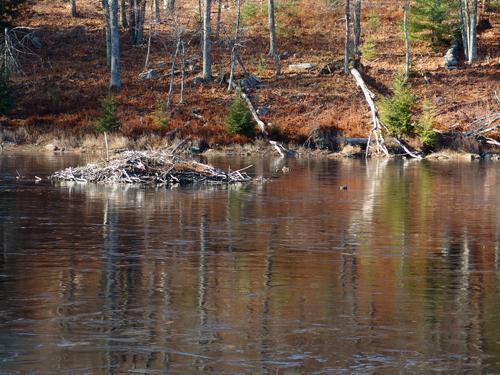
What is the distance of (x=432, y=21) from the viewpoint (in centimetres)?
6469

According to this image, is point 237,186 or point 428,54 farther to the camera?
point 428,54

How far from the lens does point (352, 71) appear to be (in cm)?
6022

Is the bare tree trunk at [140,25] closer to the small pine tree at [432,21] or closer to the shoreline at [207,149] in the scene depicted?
the small pine tree at [432,21]

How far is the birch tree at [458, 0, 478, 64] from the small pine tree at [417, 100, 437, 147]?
42.8 feet

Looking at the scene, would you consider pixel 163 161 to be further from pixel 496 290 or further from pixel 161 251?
pixel 496 290

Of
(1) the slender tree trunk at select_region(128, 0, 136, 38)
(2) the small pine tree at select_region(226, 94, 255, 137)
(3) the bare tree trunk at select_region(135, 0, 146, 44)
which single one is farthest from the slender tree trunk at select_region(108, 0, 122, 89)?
(1) the slender tree trunk at select_region(128, 0, 136, 38)

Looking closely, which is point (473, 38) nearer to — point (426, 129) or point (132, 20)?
point (426, 129)

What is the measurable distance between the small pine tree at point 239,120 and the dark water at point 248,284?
2171 cm

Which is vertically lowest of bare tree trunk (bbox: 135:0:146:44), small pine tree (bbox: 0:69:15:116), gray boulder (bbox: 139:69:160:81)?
small pine tree (bbox: 0:69:15:116)

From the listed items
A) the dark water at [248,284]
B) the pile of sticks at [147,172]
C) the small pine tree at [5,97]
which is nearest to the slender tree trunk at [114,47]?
the small pine tree at [5,97]

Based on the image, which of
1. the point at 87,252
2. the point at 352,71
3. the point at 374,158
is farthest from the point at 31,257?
the point at 352,71

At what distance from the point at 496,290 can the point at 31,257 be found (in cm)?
839

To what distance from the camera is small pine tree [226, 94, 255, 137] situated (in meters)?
50.4

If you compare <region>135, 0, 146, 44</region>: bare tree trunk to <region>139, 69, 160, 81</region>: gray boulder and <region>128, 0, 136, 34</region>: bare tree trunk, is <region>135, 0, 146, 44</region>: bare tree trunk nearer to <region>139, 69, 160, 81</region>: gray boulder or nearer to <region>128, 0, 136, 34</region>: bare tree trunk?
<region>128, 0, 136, 34</region>: bare tree trunk
